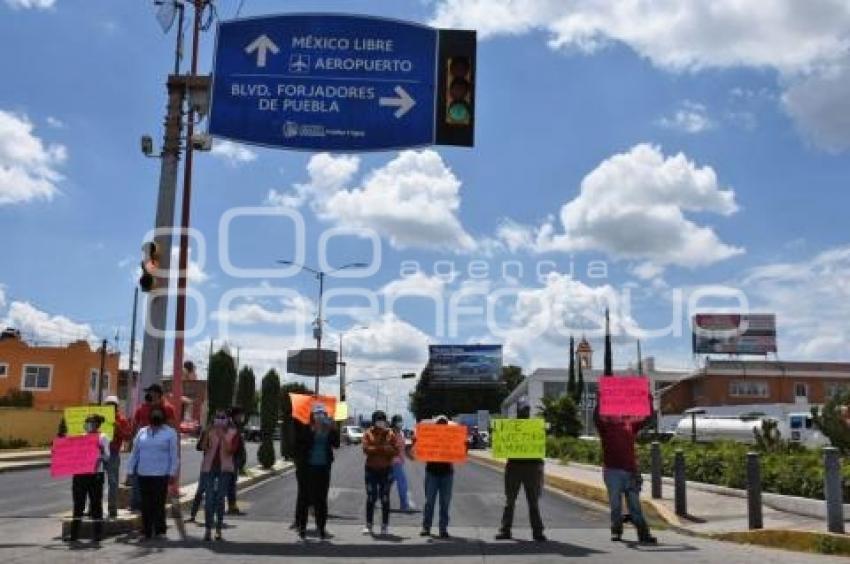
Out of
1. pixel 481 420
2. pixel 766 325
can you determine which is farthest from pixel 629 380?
pixel 481 420

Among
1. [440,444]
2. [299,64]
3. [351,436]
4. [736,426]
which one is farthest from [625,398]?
[351,436]

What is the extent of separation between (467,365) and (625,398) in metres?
84.1

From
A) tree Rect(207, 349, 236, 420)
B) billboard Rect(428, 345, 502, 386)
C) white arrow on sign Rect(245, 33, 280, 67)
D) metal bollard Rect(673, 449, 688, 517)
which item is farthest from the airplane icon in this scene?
billboard Rect(428, 345, 502, 386)

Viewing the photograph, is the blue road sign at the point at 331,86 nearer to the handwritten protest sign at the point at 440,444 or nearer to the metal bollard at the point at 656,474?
the handwritten protest sign at the point at 440,444

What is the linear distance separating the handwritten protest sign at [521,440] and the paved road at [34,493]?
8259 millimetres

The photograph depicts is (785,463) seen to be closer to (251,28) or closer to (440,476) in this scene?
(440,476)

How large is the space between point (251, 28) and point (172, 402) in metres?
6.39

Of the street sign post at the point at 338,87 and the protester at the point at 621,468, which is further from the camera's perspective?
the street sign post at the point at 338,87

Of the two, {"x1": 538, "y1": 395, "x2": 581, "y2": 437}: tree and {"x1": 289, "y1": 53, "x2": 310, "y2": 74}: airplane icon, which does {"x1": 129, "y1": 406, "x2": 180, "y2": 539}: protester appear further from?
{"x1": 538, "y1": 395, "x2": 581, "y2": 437}: tree

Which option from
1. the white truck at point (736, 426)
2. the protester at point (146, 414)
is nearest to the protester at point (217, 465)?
the protester at point (146, 414)

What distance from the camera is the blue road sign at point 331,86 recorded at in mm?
16219

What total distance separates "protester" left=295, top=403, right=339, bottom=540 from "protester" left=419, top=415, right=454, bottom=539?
4.63 feet

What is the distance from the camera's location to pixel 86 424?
1316 centimetres

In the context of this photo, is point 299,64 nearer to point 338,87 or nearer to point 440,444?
point 338,87
